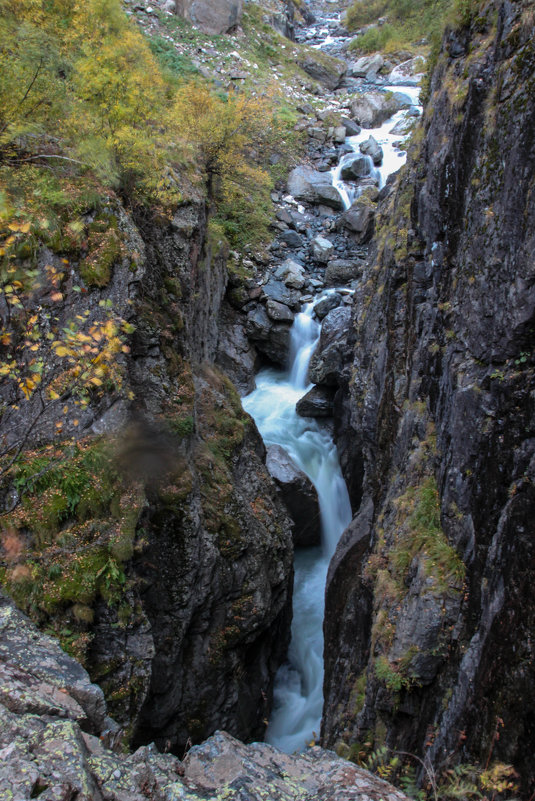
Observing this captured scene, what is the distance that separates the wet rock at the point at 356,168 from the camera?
26.0 metres

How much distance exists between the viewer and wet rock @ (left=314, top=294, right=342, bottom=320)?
64.0ft

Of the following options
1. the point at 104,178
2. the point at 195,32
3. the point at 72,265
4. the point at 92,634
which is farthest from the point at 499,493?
the point at 195,32

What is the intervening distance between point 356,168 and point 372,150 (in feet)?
6.98

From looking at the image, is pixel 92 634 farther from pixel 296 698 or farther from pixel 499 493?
pixel 296 698

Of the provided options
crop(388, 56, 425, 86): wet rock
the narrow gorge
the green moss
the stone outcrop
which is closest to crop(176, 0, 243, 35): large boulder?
crop(388, 56, 425, 86): wet rock

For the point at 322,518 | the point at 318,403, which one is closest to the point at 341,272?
the point at 318,403

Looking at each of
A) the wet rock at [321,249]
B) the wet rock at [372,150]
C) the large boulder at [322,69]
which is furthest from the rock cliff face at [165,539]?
the large boulder at [322,69]

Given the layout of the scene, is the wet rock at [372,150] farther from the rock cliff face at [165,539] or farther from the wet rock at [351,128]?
the rock cliff face at [165,539]

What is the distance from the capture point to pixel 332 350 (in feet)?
57.0

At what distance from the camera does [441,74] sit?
28.5 feet

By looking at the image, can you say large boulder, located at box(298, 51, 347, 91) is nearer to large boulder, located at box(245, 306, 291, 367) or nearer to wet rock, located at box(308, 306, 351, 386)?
large boulder, located at box(245, 306, 291, 367)

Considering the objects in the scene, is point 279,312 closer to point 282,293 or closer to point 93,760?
point 282,293

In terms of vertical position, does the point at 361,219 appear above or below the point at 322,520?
above

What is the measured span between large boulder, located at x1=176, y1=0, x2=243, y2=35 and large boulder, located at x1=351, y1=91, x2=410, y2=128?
1076 centimetres
